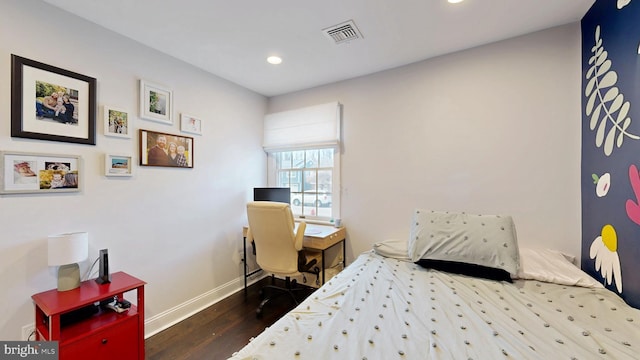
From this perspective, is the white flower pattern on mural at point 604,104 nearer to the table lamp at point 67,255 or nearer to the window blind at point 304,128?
the window blind at point 304,128

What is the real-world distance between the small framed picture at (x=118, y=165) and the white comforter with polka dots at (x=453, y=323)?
182 cm

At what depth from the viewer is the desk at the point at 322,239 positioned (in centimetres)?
257

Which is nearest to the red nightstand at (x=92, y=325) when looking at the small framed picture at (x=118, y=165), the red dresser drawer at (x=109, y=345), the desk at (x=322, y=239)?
the red dresser drawer at (x=109, y=345)

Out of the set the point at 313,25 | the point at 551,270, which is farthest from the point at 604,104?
the point at 313,25

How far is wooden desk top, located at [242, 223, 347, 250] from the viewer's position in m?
2.56

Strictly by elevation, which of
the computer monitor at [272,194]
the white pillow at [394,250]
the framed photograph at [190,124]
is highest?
the framed photograph at [190,124]

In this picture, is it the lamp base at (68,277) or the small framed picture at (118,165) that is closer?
the lamp base at (68,277)

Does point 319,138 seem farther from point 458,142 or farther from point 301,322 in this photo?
point 301,322

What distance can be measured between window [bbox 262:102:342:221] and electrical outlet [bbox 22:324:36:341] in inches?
96.1

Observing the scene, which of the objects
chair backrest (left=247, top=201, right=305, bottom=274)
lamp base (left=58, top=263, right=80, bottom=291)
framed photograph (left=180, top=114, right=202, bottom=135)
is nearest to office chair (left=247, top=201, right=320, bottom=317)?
chair backrest (left=247, top=201, right=305, bottom=274)

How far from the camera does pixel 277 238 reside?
2.43 m

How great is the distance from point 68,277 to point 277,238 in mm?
1489

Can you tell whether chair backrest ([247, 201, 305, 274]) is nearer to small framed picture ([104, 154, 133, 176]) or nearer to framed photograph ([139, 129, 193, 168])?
framed photograph ([139, 129, 193, 168])

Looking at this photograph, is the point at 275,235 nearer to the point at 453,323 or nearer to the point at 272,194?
the point at 272,194
